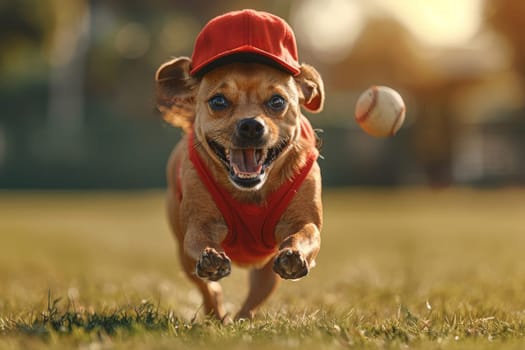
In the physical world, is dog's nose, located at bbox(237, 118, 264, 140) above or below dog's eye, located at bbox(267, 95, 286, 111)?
below

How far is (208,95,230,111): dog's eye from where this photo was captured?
4398 mm

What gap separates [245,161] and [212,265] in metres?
0.72

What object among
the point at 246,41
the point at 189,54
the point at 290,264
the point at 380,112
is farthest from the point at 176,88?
the point at 189,54

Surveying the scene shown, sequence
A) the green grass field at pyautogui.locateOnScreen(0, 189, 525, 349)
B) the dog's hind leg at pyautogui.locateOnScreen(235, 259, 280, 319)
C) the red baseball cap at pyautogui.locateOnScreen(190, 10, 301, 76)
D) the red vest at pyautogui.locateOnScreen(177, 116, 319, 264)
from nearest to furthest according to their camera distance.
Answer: the green grass field at pyautogui.locateOnScreen(0, 189, 525, 349), the red baseball cap at pyautogui.locateOnScreen(190, 10, 301, 76), the red vest at pyautogui.locateOnScreen(177, 116, 319, 264), the dog's hind leg at pyautogui.locateOnScreen(235, 259, 280, 319)

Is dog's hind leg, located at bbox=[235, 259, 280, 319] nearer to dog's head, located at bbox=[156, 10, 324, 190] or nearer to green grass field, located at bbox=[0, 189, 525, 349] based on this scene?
green grass field, located at bbox=[0, 189, 525, 349]

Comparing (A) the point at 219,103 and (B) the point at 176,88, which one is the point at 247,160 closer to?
(A) the point at 219,103

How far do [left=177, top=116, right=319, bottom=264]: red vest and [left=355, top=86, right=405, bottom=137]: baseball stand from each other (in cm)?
48

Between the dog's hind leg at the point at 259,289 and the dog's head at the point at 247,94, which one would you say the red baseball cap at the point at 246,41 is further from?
the dog's hind leg at the point at 259,289

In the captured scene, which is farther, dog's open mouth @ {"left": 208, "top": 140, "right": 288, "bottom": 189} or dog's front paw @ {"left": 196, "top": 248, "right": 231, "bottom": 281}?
dog's open mouth @ {"left": 208, "top": 140, "right": 288, "bottom": 189}

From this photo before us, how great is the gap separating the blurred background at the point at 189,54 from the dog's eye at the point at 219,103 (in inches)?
722

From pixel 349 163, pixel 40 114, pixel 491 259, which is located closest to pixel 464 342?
pixel 491 259

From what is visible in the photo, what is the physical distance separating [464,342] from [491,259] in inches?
246

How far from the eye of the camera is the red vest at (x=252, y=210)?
14.8ft

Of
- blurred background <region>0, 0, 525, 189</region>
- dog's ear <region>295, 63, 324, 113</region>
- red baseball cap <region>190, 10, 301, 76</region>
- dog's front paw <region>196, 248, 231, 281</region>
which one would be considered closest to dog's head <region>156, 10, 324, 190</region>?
red baseball cap <region>190, 10, 301, 76</region>
